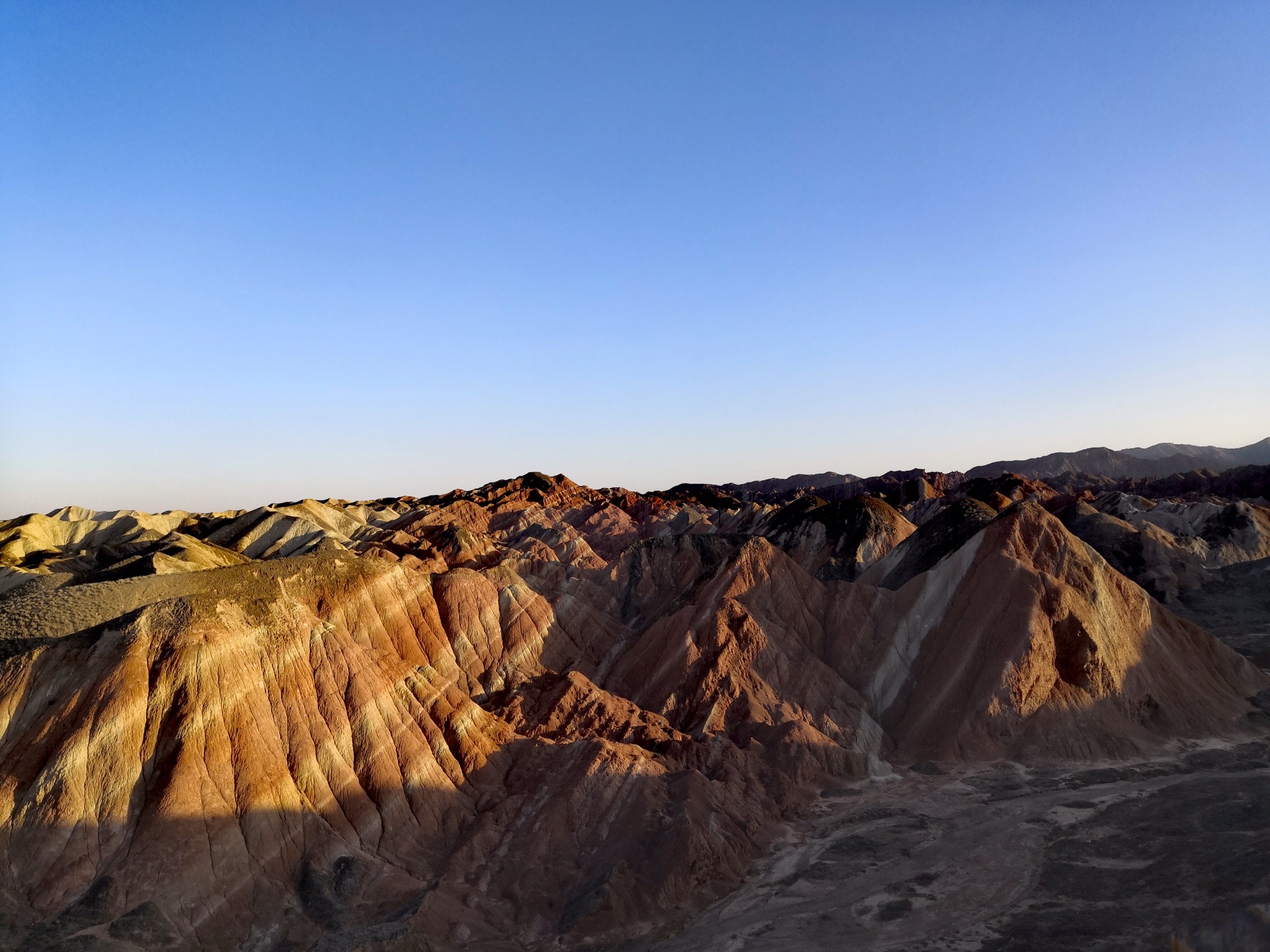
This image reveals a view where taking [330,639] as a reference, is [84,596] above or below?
above

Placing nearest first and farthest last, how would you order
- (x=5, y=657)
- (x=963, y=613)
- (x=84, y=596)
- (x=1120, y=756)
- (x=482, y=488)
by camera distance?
(x=5, y=657) < (x=84, y=596) < (x=1120, y=756) < (x=963, y=613) < (x=482, y=488)

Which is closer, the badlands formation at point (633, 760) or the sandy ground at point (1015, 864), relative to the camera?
the sandy ground at point (1015, 864)

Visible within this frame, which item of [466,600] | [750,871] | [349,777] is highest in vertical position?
[466,600]

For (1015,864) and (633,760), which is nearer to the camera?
(1015,864)

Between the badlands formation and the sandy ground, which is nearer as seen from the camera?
the sandy ground

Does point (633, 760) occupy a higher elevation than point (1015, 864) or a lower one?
higher

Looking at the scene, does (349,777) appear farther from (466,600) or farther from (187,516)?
(187,516)

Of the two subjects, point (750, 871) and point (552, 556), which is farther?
point (552, 556)

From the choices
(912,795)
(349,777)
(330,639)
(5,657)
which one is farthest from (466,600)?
(912,795)
